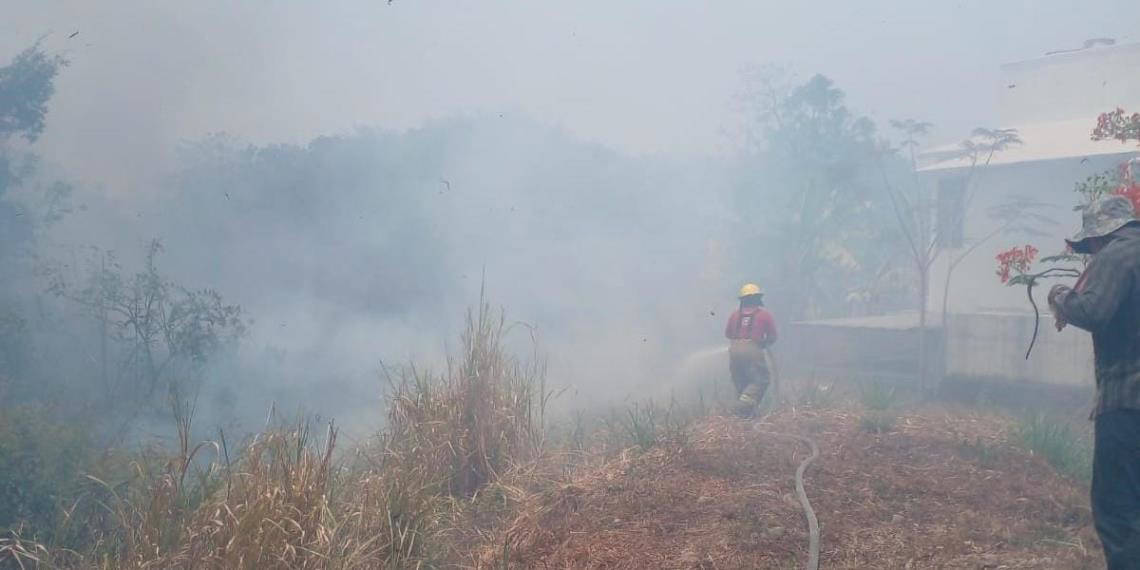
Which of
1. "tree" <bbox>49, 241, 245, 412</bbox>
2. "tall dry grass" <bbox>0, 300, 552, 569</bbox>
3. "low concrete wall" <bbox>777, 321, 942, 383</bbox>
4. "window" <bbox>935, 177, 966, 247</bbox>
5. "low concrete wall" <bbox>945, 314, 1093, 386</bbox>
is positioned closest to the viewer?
"tall dry grass" <bbox>0, 300, 552, 569</bbox>

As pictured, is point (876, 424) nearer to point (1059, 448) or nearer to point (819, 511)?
point (1059, 448)

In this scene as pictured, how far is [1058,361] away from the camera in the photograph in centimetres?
1045

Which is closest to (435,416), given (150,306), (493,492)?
(493,492)

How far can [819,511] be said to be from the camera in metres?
5.54

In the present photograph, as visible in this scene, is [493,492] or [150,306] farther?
[150,306]

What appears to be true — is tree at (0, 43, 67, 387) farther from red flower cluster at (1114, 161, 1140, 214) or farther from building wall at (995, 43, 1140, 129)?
building wall at (995, 43, 1140, 129)

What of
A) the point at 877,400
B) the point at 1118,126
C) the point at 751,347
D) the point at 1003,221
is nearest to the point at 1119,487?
the point at 1118,126

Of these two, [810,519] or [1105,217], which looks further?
[810,519]

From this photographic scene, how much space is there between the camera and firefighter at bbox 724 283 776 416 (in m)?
9.80

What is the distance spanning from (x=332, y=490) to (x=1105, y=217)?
162 inches

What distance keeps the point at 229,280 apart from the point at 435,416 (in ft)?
27.7

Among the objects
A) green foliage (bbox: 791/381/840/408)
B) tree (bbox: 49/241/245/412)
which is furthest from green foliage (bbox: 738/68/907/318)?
tree (bbox: 49/241/245/412)

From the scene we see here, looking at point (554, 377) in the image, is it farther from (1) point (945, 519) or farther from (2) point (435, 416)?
(1) point (945, 519)

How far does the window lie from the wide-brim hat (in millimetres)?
11737
